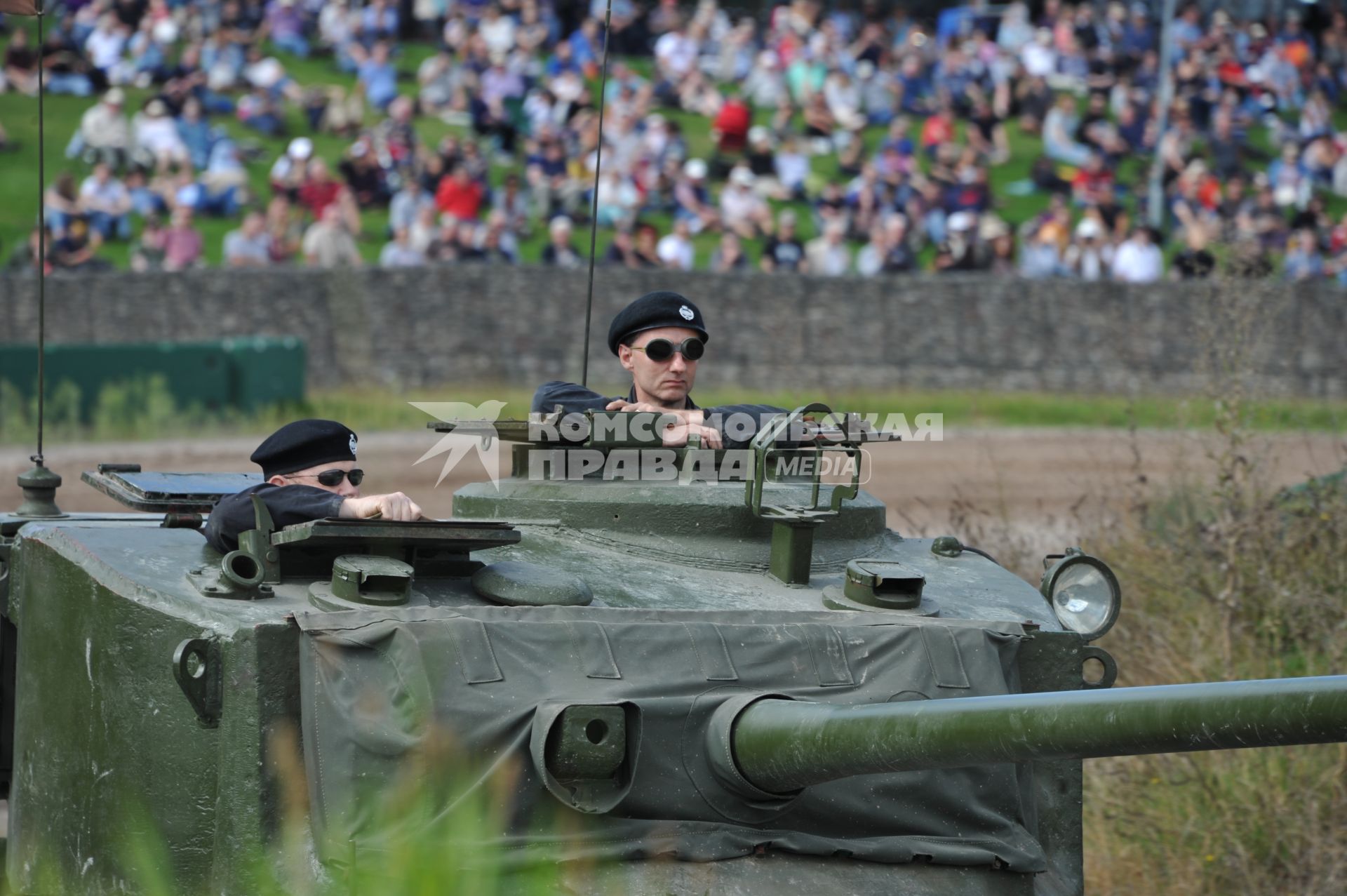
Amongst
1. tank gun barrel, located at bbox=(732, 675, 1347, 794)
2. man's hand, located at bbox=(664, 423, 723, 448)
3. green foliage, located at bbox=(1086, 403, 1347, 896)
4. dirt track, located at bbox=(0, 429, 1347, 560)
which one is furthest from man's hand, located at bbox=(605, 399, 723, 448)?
dirt track, located at bbox=(0, 429, 1347, 560)

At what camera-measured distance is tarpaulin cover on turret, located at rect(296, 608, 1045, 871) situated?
179 inches

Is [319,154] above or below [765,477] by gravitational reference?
above

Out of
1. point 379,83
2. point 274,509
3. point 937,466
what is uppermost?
point 379,83

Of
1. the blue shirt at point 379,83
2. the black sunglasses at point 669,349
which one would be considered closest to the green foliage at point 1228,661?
the black sunglasses at point 669,349

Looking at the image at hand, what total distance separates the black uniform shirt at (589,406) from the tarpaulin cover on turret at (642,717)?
1.20 meters

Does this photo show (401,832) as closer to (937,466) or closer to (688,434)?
(688,434)

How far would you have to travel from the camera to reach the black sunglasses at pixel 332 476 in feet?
18.5

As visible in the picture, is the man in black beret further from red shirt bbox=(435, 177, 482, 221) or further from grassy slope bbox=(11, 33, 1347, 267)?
red shirt bbox=(435, 177, 482, 221)

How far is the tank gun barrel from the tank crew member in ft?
5.79

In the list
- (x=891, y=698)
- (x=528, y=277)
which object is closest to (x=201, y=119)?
(x=528, y=277)

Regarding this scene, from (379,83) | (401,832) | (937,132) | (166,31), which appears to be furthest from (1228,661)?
(166,31)

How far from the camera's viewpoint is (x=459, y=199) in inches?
900

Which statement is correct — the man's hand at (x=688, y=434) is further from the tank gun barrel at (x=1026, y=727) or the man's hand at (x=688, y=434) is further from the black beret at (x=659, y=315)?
the tank gun barrel at (x=1026, y=727)

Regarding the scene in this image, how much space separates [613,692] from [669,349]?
1.92 m
